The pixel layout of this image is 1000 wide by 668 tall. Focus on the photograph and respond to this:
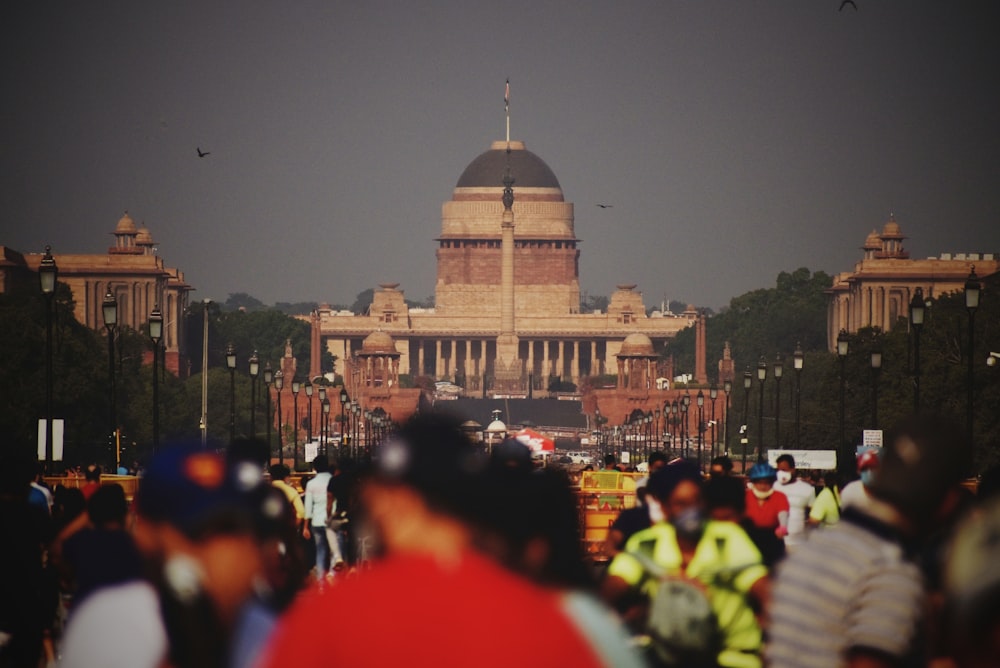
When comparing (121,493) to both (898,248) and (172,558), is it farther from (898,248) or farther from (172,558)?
(898,248)

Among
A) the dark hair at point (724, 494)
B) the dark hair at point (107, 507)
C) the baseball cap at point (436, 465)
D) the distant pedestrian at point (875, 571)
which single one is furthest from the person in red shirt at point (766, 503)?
the baseball cap at point (436, 465)

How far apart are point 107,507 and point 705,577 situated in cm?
302

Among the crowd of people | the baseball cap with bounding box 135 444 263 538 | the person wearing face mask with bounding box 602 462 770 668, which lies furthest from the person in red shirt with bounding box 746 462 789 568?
the baseball cap with bounding box 135 444 263 538

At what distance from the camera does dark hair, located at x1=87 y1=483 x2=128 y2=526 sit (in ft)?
35.3

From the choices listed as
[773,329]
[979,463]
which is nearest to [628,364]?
[773,329]

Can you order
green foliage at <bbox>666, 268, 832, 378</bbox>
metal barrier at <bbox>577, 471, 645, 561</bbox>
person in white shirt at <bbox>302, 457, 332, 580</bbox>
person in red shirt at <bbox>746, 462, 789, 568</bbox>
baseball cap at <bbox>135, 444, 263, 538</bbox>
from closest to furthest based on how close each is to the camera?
baseball cap at <bbox>135, 444, 263, 538</bbox> < person in red shirt at <bbox>746, 462, 789, 568</bbox> < person in white shirt at <bbox>302, 457, 332, 580</bbox> < metal barrier at <bbox>577, 471, 645, 561</bbox> < green foliage at <bbox>666, 268, 832, 378</bbox>

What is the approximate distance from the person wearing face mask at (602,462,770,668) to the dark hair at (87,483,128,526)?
239cm

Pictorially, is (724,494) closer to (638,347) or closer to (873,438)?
(873,438)

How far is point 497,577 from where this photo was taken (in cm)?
521

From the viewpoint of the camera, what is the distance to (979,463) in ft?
226

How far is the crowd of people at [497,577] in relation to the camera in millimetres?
5090

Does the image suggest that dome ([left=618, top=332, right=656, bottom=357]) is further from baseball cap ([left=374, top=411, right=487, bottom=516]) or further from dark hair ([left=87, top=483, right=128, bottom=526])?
baseball cap ([left=374, top=411, right=487, bottom=516])

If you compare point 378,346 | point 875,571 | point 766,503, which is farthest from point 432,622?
point 378,346

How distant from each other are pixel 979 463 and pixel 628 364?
10562 centimetres
